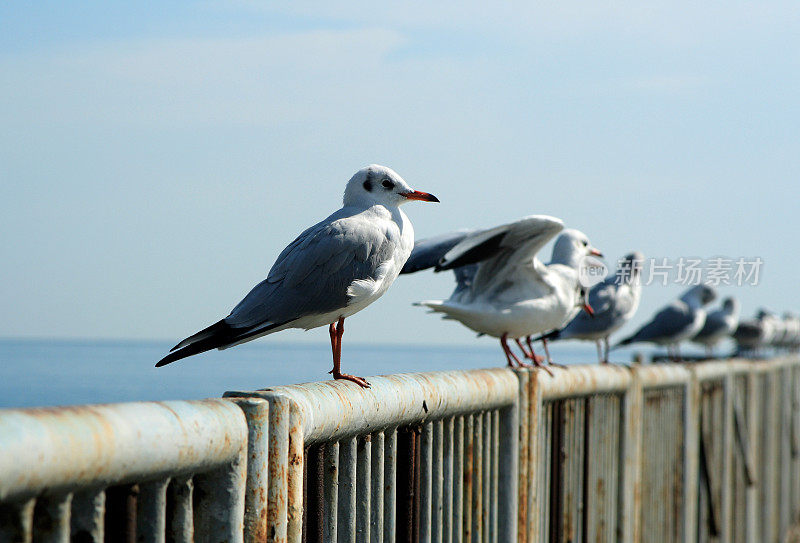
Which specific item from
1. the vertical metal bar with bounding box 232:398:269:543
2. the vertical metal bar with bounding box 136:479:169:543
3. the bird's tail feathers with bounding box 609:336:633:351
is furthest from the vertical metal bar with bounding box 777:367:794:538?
the vertical metal bar with bounding box 136:479:169:543

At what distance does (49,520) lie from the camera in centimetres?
116

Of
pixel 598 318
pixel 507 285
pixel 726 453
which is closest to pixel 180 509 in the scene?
pixel 507 285

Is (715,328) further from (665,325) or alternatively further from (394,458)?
(394,458)

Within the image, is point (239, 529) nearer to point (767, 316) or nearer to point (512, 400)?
Result: point (512, 400)

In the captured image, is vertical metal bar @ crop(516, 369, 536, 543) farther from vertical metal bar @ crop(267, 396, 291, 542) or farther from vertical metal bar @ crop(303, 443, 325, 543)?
vertical metal bar @ crop(267, 396, 291, 542)

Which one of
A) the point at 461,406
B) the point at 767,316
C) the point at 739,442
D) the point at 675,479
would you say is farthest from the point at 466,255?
the point at 767,316

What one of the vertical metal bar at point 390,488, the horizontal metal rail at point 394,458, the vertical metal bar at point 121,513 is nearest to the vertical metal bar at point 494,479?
the horizontal metal rail at point 394,458

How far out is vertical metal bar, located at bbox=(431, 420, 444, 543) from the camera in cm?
249

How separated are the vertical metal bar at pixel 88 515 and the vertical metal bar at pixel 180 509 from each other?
0.62 feet

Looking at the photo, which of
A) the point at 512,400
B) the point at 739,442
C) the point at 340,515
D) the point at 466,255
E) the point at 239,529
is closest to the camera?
the point at 239,529

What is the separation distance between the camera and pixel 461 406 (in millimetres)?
2598

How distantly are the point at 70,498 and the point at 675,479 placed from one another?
4.60 metres

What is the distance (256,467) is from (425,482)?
95 centimetres

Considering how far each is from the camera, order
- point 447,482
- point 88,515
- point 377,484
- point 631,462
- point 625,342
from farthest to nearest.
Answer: point 625,342, point 631,462, point 447,482, point 377,484, point 88,515
